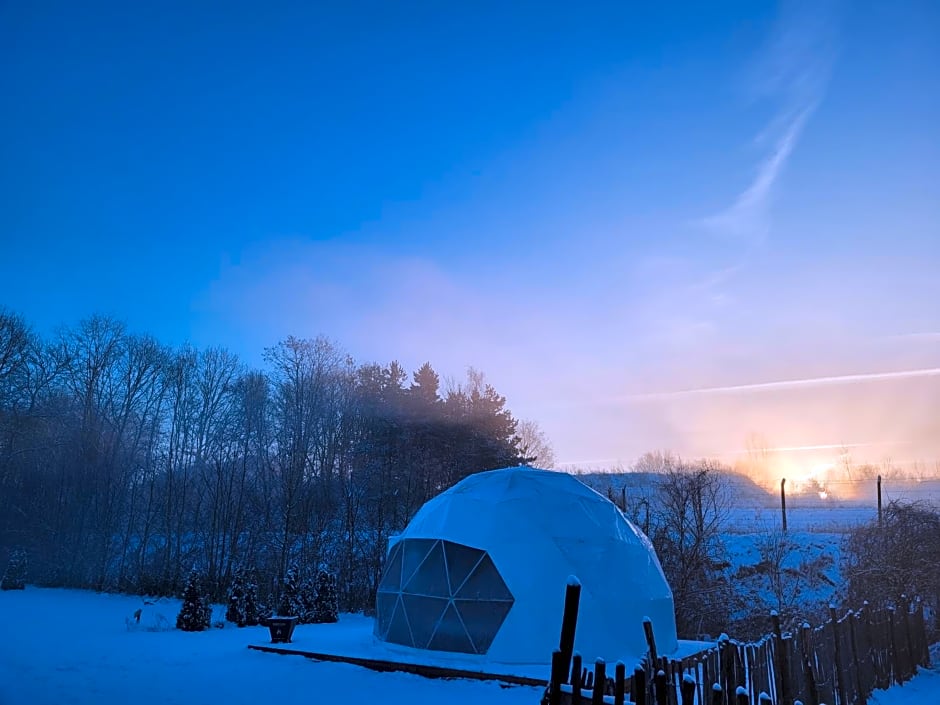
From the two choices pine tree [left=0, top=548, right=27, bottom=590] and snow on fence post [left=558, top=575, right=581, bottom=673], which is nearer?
snow on fence post [left=558, top=575, right=581, bottom=673]

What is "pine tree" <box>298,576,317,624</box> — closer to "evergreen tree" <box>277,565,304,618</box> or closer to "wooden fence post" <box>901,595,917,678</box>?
"evergreen tree" <box>277,565,304,618</box>

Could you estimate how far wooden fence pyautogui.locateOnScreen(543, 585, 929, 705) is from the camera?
12.3ft

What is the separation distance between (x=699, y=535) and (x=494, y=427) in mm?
11837

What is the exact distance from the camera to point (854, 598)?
17688 mm

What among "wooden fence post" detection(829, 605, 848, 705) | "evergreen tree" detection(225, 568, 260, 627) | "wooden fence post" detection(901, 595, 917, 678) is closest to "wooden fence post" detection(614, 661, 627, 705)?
"wooden fence post" detection(829, 605, 848, 705)

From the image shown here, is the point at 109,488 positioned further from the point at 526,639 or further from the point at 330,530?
the point at 526,639

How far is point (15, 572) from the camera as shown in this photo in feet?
87.1

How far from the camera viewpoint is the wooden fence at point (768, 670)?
12.3 feet

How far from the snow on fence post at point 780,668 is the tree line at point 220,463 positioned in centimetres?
1982

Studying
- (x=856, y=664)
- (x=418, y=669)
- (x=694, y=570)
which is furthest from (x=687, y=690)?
(x=694, y=570)

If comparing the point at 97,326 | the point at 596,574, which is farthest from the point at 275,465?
the point at 596,574

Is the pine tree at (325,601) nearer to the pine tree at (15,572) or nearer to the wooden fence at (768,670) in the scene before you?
the wooden fence at (768,670)

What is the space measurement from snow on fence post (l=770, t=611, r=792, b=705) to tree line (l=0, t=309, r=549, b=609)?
1982 cm

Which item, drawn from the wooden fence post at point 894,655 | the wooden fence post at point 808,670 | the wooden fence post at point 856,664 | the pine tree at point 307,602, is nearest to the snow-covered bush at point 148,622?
the pine tree at point 307,602
